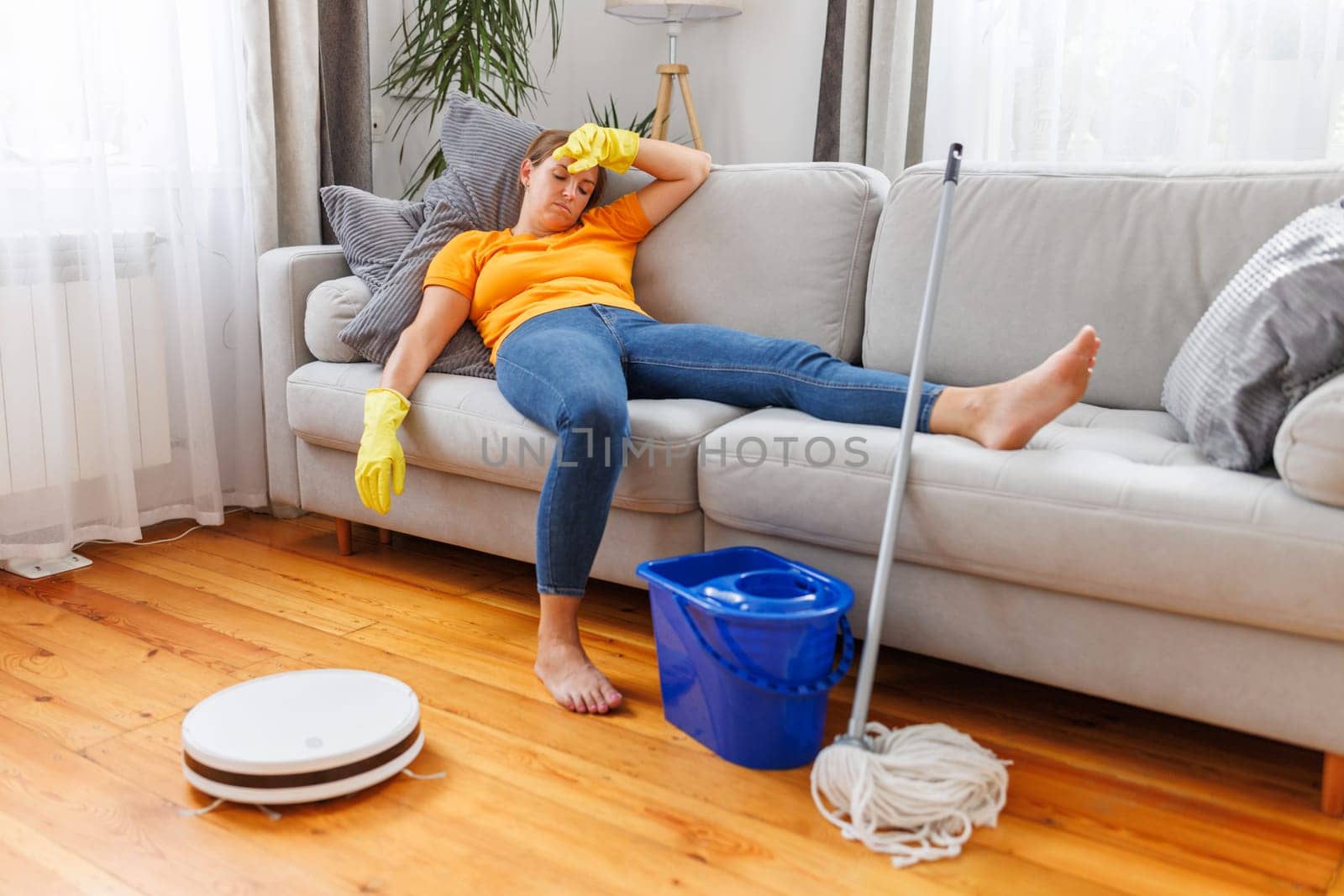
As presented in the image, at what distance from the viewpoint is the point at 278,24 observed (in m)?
2.65

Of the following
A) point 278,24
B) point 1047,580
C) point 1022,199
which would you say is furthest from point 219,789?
point 278,24

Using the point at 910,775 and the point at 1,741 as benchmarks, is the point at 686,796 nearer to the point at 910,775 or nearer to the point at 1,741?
the point at 910,775

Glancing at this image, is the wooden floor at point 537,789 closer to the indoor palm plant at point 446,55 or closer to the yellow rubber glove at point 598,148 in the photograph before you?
the yellow rubber glove at point 598,148

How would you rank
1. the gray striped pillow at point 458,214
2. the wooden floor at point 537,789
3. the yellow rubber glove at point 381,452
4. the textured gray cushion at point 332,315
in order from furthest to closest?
the textured gray cushion at point 332,315
the gray striped pillow at point 458,214
the yellow rubber glove at point 381,452
the wooden floor at point 537,789

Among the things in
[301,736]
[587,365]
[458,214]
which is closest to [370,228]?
[458,214]

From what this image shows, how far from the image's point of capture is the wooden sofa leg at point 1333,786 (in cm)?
142

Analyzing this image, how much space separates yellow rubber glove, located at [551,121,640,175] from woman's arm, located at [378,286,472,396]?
35 cm

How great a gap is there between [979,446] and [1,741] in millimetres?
1441

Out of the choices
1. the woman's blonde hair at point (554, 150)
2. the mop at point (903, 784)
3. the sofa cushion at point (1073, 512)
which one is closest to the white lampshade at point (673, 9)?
the woman's blonde hair at point (554, 150)

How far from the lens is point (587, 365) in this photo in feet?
6.08

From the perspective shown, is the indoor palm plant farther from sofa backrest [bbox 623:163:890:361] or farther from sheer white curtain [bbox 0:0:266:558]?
sofa backrest [bbox 623:163:890:361]

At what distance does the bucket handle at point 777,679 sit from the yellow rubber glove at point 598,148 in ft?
3.35

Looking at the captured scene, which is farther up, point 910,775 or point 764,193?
point 764,193

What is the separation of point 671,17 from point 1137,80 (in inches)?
50.1
